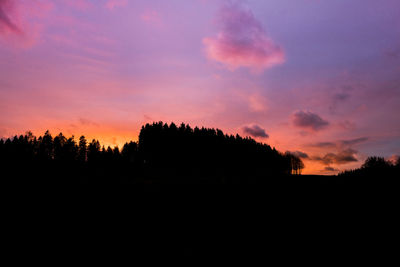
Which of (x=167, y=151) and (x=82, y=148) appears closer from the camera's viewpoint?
(x=167, y=151)

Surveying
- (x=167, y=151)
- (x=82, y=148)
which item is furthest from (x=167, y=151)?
(x=82, y=148)

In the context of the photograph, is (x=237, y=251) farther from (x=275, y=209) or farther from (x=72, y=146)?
(x=72, y=146)

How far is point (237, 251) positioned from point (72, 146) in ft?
369

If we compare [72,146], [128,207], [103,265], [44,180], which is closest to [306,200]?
[128,207]

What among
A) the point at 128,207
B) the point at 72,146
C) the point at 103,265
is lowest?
the point at 103,265

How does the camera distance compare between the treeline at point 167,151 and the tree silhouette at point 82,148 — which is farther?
the tree silhouette at point 82,148

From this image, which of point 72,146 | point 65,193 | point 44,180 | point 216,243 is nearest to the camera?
point 216,243

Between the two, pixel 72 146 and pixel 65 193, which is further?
pixel 72 146

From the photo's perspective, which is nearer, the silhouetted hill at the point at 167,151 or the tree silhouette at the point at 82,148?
the silhouetted hill at the point at 167,151

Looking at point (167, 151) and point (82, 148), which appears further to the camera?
point (82, 148)

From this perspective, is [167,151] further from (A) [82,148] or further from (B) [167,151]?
(A) [82,148]

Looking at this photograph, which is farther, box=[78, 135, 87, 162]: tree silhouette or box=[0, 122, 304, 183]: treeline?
box=[78, 135, 87, 162]: tree silhouette

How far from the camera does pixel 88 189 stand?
866 inches

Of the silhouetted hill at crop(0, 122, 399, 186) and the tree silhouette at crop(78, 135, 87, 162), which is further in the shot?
the tree silhouette at crop(78, 135, 87, 162)
